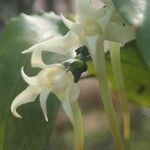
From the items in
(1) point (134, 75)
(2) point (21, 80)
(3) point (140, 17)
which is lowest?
(1) point (134, 75)

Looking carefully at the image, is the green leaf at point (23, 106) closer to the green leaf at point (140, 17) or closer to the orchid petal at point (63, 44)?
the orchid petal at point (63, 44)

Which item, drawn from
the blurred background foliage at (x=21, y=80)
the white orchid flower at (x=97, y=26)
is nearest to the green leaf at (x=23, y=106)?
the blurred background foliage at (x=21, y=80)

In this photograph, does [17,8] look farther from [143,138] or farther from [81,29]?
[143,138]

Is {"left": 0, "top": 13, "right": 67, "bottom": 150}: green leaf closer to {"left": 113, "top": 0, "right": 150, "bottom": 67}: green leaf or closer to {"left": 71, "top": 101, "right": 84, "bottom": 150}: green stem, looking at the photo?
{"left": 71, "top": 101, "right": 84, "bottom": 150}: green stem

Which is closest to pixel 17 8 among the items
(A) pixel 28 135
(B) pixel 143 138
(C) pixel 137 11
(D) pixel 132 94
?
(D) pixel 132 94

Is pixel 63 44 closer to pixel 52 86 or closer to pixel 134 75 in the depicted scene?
pixel 52 86

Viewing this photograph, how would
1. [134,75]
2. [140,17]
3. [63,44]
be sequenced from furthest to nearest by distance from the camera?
[134,75] < [63,44] < [140,17]

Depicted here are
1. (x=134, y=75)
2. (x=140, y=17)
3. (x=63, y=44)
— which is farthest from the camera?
(x=134, y=75)

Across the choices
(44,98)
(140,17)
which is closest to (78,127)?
(44,98)
